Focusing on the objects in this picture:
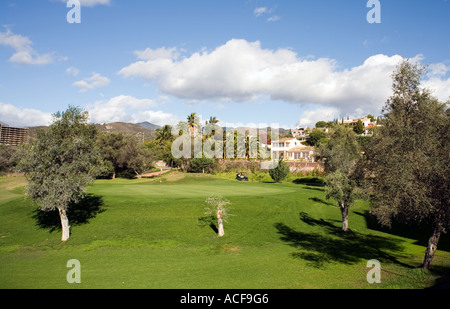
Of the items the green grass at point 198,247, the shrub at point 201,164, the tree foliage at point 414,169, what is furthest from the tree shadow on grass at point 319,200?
the shrub at point 201,164

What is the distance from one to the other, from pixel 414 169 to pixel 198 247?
45.9 ft

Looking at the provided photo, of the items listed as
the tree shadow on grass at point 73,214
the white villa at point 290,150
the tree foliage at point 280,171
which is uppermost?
the white villa at point 290,150

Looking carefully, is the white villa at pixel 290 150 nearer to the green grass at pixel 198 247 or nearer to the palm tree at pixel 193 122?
the palm tree at pixel 193 122

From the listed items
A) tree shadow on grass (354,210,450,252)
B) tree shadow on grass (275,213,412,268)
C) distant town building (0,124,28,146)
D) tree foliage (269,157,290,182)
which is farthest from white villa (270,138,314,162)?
distant town building (0,124,28,146)

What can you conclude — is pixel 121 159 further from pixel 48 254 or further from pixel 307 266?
pixel 307 266

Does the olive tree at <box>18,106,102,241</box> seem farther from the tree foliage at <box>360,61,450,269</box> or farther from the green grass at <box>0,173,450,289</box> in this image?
the tree foliage at <box>360,61,450,269</box>

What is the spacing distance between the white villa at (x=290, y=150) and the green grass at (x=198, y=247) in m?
61.1

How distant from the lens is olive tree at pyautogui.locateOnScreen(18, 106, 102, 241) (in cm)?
2123

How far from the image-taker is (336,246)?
68.7 feet

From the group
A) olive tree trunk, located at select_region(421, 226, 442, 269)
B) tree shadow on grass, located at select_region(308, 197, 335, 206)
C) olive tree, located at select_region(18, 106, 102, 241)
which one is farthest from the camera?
tree shadow on grass, located at select_region(308, 197, 335, 206)

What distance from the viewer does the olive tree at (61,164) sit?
69.7ft

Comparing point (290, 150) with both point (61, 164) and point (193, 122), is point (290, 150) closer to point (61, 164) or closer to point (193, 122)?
point (193, 122)

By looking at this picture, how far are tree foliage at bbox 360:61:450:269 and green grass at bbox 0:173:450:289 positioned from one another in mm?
2949
